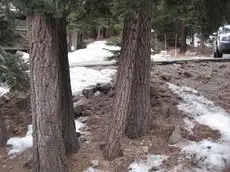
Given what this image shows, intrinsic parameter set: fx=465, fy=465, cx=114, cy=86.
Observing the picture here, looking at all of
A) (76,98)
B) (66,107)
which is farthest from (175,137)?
(76,98)

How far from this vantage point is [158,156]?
8.74 metres

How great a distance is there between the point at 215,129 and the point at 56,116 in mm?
3909

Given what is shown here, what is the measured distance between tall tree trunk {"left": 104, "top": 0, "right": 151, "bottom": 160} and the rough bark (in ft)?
3.37

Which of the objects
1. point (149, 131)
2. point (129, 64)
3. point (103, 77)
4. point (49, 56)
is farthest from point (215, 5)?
point (103, 77)

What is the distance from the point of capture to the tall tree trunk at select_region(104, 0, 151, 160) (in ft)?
26.1

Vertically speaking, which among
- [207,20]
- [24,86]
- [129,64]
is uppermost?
[207,20]

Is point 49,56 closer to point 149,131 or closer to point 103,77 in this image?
point 149,131

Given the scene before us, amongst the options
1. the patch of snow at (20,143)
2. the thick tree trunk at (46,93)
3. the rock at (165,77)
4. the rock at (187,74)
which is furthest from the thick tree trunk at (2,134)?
the rock at (187,74)

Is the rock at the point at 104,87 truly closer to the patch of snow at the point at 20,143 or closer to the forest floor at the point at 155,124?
the forest floor at the point at 155,124

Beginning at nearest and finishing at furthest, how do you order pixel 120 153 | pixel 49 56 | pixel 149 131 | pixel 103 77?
pixel 49 56 → pixel 120 153 → pixel 149 131 → pixel 103 77

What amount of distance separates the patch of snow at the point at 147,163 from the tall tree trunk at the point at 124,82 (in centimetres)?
44

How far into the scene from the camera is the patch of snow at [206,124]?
8.65m

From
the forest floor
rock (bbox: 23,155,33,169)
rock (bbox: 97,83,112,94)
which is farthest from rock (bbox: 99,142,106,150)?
rock (bbox: 97,83,112,94)

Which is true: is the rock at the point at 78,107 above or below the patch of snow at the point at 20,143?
above
